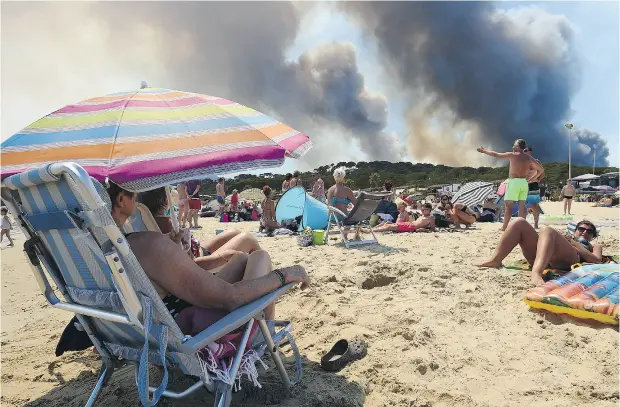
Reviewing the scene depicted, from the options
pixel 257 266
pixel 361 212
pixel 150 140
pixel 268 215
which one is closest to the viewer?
pixel 150 140

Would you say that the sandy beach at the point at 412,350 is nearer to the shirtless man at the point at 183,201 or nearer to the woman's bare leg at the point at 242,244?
the woman's bare leg at the point at 242,244

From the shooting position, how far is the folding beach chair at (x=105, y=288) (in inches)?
60.0

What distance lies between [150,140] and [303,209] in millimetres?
7418

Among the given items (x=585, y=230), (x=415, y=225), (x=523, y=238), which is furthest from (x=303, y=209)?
(x=585, y=230)

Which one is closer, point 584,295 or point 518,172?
point 584,295

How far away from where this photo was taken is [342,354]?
249cm

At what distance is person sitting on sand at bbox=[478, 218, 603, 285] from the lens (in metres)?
3.58

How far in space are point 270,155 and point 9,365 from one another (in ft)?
7.85

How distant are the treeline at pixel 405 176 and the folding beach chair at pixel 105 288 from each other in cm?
2392

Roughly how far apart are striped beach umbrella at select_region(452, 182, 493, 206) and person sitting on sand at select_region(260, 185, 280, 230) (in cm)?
705

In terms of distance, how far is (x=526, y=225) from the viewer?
13.0 ft

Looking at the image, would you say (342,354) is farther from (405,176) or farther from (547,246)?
(405,176)

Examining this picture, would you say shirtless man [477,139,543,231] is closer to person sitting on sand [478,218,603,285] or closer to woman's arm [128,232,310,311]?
person sitting on sand [478,218,603,285]

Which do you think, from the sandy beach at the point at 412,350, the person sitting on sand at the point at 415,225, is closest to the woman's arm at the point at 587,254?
the sandy beach at the point at 412,350
